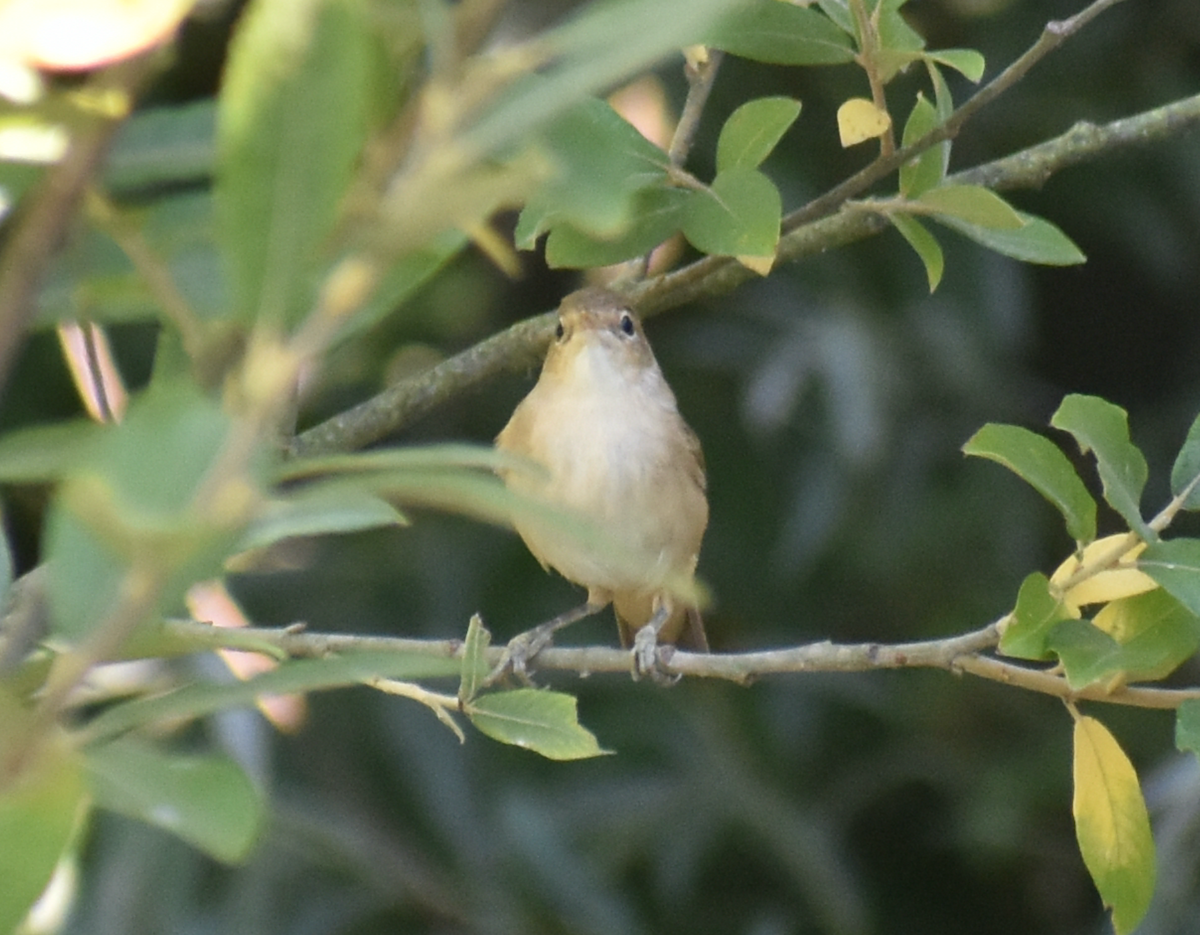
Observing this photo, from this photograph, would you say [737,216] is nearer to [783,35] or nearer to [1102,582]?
[783,35]

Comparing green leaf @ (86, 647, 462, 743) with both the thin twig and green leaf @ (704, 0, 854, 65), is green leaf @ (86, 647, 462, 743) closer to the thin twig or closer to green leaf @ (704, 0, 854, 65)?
green leaf @ (704, 0, 854, 65)

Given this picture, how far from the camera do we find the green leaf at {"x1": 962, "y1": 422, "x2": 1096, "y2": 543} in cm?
152

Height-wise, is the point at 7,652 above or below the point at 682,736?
above

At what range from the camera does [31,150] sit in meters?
0.90

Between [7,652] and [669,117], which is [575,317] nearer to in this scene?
[669,117]

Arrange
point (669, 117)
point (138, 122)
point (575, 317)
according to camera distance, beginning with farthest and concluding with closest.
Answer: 1. point (669, 117)
2. point (575, 317)
3. point (138, 122)

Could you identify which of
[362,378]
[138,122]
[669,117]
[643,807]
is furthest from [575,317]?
[138,122]

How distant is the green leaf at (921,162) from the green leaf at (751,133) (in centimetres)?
16

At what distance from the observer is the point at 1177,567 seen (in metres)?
1.46

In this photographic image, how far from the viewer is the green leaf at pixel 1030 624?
4.91ft

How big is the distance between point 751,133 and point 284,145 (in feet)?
3.10

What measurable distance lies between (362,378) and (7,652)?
3522mm

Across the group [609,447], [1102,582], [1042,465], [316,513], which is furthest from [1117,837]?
[609,447]

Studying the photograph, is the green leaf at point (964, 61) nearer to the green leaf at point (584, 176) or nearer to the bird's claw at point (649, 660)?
the green leaf at point (584, 176)
